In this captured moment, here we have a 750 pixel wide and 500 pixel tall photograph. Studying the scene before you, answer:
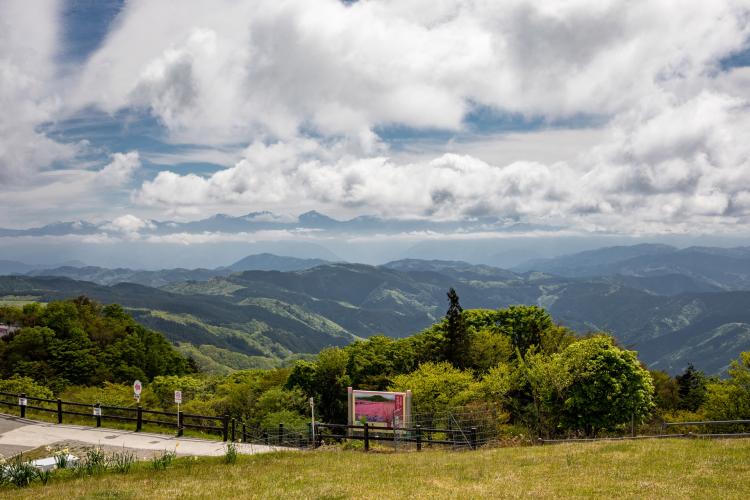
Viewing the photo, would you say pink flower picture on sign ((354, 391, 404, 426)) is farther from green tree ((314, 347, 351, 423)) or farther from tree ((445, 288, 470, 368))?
green tree ((314, 347, 351, 423))

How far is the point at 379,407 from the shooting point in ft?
96.0

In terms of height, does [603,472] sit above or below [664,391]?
above

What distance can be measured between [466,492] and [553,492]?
227cm

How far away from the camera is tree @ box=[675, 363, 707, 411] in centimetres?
8225

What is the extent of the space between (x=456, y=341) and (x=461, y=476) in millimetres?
50731

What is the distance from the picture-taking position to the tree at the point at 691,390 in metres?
82.2

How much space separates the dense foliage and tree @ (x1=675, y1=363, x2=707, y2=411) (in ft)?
324

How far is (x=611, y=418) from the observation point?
4078 centimetres

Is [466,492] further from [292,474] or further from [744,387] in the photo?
[744,387]

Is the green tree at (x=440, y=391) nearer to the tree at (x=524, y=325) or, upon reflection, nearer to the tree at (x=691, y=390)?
the tree at (x=524, y=325)

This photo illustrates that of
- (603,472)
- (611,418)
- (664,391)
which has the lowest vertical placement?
(664,391)

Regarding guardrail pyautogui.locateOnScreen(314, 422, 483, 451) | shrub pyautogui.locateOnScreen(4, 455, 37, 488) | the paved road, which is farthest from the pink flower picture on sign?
shrub pyautogui.locateOnScreen(4, 455, 37, 488)

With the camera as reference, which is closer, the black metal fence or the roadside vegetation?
the black metal fence

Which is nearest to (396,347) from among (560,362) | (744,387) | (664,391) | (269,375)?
(269,375)
